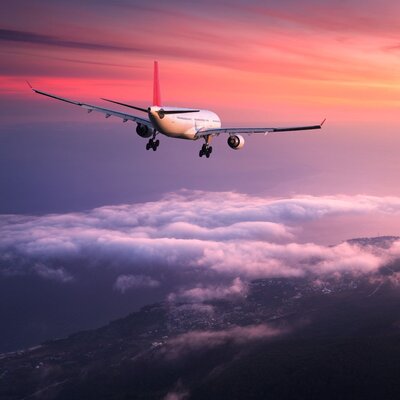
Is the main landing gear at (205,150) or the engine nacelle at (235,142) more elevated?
the engine nacelle at (235,142)

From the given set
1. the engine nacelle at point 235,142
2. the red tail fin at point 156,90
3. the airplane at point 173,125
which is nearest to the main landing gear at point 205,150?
the airplane at point 173,125

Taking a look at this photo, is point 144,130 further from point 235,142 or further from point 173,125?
point 235,142

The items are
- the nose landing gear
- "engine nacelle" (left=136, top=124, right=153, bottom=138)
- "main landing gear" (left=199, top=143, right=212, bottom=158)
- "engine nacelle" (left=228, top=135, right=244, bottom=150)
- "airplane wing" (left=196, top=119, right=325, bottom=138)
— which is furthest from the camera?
the nose landing gear

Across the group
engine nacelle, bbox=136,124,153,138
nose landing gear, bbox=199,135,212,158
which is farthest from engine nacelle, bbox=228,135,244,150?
engine nacelle, bbox=136,124,153,138

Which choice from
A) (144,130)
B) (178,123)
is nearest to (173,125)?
(178,123)

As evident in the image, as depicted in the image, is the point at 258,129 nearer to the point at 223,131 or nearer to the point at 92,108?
the point at 223,131

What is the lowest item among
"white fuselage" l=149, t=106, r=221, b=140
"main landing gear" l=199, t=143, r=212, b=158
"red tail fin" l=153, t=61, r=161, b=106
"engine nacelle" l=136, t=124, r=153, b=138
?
"main landing gear" l=199, t=143, r=212, b=158

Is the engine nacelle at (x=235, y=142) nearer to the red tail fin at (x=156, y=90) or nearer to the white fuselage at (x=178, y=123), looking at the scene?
the white fuselage at (x=178, y=123)

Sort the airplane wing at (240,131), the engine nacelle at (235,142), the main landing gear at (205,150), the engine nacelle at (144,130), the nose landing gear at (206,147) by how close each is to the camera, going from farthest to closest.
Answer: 1. the nose landing gear at (206,147)
2. the main landing gear at (205,150)
3. the engine nacelle at (144,130)
4. the engine nacelle at (235,142)
5. the airplane wing at (240,131)

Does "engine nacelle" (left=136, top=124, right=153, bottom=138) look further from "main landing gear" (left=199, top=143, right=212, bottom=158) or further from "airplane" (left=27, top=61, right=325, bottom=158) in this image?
"main landing gear" (left=199, top=143, right=212, bottom=158)
